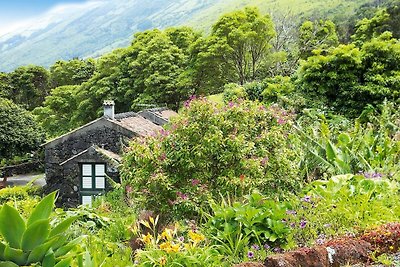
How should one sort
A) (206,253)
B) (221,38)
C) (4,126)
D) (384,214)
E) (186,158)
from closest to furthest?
1. (206,253)
2. (384,214)
3. (186,158)
4. (221,38)
5. (4,126)

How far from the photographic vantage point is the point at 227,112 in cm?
671

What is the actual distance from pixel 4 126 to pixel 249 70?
14825 millimetres

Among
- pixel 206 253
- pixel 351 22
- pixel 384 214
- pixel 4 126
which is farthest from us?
pixel 351 22

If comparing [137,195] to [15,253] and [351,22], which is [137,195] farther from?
[351,22]

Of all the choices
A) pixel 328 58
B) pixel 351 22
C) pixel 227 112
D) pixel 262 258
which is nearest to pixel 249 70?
pixel 328 58

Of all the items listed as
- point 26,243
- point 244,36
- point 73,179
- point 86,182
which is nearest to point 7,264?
point 26,243

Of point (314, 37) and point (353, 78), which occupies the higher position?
point (314, 37)

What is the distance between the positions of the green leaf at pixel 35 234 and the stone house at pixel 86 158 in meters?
12.4

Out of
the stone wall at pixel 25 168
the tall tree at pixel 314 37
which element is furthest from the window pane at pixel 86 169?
the stone wall at pixel 25 168

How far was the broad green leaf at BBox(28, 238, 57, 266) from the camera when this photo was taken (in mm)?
3752

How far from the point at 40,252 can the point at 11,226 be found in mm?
280

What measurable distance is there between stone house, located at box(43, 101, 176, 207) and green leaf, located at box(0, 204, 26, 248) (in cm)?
1236

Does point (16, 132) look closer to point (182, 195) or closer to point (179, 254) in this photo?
point (182, 195)

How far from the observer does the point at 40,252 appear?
3.78 m
